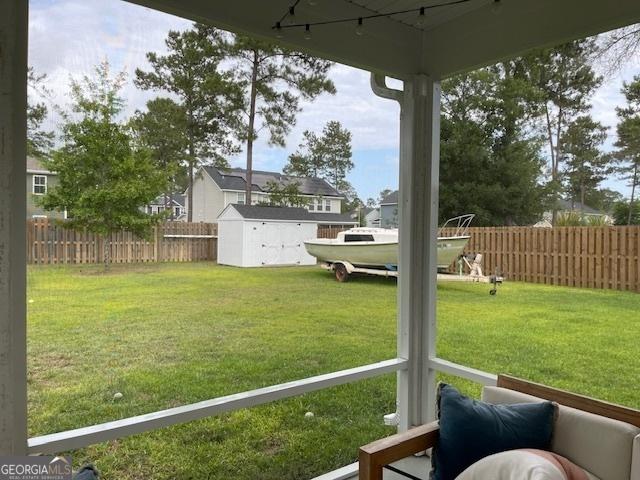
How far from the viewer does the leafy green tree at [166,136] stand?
6.36 feet

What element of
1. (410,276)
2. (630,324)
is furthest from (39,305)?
(630,324)

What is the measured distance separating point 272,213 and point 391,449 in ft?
4.04

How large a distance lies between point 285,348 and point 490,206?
1364 mm

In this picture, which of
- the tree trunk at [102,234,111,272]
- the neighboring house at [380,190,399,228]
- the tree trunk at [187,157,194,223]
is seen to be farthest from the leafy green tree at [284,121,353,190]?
the tree trunk at [102,234,111,272]

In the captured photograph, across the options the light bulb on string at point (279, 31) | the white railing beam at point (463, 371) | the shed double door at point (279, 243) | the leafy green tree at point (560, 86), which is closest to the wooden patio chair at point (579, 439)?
the white railing beam at point (463, 371)

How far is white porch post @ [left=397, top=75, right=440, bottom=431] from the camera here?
2.58 meters

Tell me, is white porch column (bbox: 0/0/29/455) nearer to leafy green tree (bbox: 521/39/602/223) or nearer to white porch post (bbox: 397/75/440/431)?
white porch post (bbox: 397/75/440/431)

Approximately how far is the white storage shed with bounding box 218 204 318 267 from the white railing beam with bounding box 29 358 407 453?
63 cm

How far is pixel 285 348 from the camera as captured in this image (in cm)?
238

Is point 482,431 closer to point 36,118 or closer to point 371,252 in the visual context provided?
point 371,252

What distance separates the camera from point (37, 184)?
168 cm

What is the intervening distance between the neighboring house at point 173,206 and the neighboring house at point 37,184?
40 cm

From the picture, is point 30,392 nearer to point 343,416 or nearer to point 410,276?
point 343,416

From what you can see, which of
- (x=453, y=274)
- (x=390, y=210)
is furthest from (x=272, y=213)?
(x=453, y=274)
